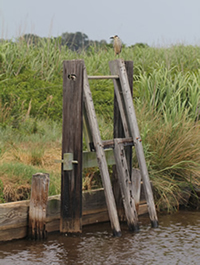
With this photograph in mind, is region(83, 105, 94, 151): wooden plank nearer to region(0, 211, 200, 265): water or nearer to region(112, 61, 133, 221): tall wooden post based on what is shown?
region(112, 61, 133, 221): tall wooden post

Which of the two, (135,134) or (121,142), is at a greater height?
(135,134)

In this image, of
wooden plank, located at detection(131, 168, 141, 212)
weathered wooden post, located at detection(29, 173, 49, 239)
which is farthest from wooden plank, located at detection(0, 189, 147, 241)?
wooden plank, located at detection(131, 168, 141, 212)

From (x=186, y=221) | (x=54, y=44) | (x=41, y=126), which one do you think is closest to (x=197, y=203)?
(x=186, y=221)

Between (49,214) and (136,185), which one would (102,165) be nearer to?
(49,214)

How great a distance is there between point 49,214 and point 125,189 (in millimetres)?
1199

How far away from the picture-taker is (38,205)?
700cm

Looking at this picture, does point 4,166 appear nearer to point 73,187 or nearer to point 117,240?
point 73,187

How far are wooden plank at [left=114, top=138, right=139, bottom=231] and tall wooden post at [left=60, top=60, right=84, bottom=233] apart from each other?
734mm

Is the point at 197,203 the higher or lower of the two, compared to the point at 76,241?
higher

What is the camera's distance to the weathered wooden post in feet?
22.9

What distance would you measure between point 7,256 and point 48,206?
1.12m

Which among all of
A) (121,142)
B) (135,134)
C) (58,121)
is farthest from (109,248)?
(58,121)

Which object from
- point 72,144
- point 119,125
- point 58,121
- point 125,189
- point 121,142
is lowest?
point 125,189

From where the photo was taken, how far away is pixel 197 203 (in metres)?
9.66
